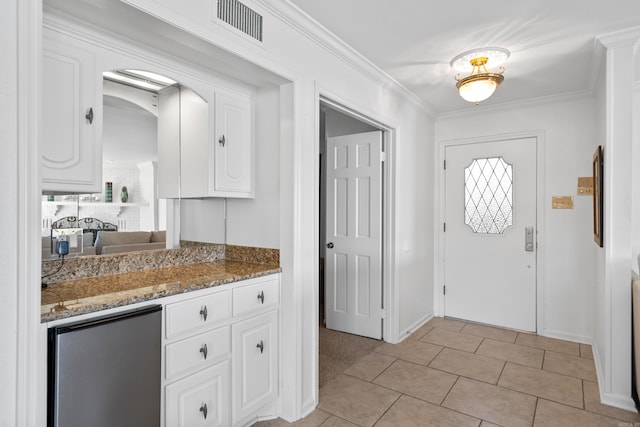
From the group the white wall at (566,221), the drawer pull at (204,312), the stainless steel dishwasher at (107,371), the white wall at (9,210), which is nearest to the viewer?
the white wall at (9,210)

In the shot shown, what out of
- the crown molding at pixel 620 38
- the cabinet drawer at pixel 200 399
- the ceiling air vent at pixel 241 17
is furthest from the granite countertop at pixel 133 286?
the crown molding at pixel 620 38

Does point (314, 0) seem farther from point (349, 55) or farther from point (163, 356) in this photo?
point (163, 356)

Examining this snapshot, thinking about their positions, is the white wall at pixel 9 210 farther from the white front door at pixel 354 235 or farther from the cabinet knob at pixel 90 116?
the white front door at pixel 354 235

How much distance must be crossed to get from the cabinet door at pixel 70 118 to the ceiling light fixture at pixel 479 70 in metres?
2.38

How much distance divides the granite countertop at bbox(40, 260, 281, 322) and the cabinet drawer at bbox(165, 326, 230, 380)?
9.9 inches

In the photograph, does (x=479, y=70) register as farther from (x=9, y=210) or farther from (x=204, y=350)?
(x=9, y=210)

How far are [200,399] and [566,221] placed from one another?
144 inches

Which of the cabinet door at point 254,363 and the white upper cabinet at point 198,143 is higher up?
the white upper cabinet at point 198,143

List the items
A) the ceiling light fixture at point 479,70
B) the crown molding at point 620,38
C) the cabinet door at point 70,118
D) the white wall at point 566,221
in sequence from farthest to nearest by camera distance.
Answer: the white wall at point 566,221, the ceiling light fixture at point 479,70, the crown molding at point 620,38, the cabinet door at point 70,118

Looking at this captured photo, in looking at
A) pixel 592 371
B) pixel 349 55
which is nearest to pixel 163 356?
pixel 349 55

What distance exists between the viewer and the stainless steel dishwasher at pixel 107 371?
4.30ft

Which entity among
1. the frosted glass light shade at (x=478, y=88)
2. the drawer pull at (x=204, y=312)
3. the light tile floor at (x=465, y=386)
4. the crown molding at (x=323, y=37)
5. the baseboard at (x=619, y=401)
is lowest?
the light tile floor at (x=465, y=386)

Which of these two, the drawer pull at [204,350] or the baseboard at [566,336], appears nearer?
the drawer pull at [204,350]

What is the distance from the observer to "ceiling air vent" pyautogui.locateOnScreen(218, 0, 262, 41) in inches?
71.7
